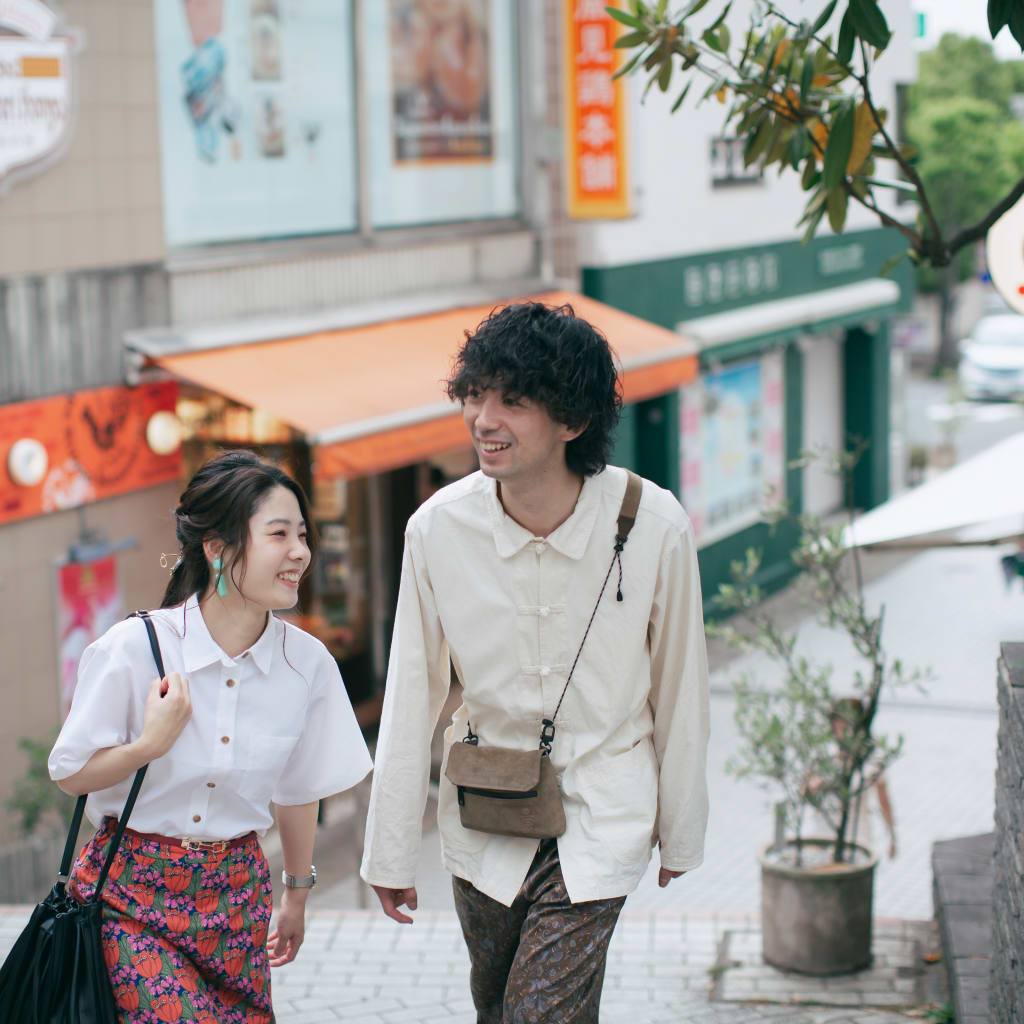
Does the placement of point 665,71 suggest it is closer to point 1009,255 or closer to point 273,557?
point 1009,255

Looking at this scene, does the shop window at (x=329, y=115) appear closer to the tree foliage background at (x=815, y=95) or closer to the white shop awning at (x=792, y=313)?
the white shop awning at (x=792, y=313)

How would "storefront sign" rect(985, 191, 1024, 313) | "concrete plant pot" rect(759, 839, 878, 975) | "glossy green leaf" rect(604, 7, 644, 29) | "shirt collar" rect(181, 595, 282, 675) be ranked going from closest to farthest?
"shirt collar" rect(181, 595, 282, 675) < "glossy green leaf" rect(604, 7, 644, 29) < "storefront sign" rect(985, 191, 1024, 313) < "concrete plant pot" rect(759, 839, 878, 975)

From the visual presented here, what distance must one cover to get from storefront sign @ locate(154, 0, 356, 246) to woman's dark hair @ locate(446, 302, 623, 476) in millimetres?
6776

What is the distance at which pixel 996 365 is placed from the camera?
3388 cm

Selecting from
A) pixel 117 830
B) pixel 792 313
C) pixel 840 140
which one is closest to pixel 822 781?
pixel 840 140

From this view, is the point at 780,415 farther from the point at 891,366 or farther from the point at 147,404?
the point at 147,404

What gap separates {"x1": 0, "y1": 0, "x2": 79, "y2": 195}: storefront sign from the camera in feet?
26.2

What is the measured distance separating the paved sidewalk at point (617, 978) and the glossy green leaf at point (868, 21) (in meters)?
3.11

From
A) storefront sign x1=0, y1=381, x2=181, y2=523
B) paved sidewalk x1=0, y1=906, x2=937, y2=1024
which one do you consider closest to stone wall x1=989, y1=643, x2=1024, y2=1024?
paved sidewalk x1=0, y1=906, x2=937, y2=1024

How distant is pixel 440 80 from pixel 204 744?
9731 mm

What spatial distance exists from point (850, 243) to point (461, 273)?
7.46 metres

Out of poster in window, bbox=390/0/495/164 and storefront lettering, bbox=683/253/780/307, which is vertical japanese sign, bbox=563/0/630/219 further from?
storefront lettering, bbox=683/253/780/307

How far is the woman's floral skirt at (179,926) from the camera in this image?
9.19 ft

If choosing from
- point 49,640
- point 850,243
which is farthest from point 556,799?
point 850,243
